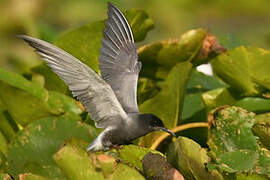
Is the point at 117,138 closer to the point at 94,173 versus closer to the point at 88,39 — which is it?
the point at 88,39

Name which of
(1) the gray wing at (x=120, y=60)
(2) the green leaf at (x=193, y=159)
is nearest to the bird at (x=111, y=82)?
(1) the gray wing at (x=120, y=60)

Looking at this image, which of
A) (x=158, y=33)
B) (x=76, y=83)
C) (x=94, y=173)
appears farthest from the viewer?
(x=158, y=33)

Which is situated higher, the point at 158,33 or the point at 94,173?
the point at 94,173

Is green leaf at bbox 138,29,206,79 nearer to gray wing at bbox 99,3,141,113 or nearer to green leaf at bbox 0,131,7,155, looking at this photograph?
gray wing at bbox 99,3,141,113

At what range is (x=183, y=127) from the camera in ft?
4.00

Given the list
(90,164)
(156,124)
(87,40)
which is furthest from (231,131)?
(87,40)

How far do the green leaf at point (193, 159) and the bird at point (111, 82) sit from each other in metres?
0.21

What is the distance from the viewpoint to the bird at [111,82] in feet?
3.74

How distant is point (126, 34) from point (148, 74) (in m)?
0.11

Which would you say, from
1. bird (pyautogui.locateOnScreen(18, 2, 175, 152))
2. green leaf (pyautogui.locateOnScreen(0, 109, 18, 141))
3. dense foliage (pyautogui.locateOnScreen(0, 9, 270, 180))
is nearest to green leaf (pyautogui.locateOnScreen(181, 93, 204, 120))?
dense foliage (pyautogui.locateOnScreen(0, 9, 270, 180))

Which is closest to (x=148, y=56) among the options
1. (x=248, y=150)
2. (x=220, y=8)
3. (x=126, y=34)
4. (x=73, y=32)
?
(x=126, y=34)

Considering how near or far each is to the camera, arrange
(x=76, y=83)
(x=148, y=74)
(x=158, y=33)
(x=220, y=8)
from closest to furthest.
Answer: (x=76, y=83), (x=148, y=74), (x=158, y=33), (x=220, y=8)

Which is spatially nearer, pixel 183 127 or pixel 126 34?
pixel 183 127

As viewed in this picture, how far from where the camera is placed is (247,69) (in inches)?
50.1
